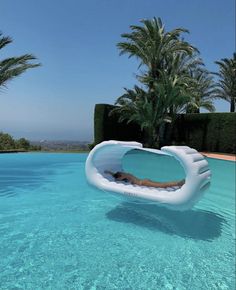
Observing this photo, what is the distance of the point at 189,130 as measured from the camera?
22625mm

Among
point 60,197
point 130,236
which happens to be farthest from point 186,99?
point 130,236

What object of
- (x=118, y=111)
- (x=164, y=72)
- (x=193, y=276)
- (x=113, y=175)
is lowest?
(x=193, y=276)

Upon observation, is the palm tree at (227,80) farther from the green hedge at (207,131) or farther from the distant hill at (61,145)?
the distant hill at (61,145)

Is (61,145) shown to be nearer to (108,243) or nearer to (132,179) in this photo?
(132,179)

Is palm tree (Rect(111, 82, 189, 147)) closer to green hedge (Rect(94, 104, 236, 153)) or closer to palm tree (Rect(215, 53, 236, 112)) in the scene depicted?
green hedge (Rect(94, 104, 236, 153))

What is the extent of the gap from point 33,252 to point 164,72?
1787 cm

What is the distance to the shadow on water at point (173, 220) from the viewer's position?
Answer: 16.0 ft

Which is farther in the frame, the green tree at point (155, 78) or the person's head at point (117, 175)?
the green tree at point (155, 78)

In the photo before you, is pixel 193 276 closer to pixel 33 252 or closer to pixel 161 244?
pixel 161 244

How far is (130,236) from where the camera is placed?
4555mm

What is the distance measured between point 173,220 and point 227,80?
25.7 m

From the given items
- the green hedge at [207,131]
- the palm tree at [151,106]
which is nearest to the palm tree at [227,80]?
the green hedge at [207,131]

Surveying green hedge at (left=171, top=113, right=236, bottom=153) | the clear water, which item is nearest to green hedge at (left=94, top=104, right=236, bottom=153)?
green hedge at (left=171, top=113, right=236, bottom=153)

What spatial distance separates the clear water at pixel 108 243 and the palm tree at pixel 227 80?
22649 millimetres
